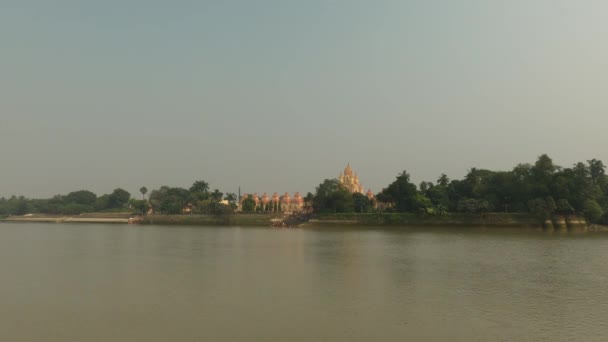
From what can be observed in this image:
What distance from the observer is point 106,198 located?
97.2 m

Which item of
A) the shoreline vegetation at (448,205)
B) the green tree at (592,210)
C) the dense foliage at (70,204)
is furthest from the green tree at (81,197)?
the green tree at (592,210)

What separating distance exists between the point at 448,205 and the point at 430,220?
303cm

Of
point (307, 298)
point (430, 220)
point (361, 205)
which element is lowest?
point (307, 298)

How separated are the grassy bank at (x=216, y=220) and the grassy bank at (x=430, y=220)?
9.73 metres

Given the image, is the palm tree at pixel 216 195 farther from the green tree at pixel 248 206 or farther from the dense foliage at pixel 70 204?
the dense foliage at pixel 70 204

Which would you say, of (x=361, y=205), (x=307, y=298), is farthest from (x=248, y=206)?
(x=307, y=298)

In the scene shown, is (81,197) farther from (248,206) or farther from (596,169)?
(596,169)

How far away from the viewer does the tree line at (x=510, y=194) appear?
45.6 metres

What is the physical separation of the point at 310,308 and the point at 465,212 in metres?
43.7

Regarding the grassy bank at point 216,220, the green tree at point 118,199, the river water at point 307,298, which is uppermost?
the green tree at point 118,199

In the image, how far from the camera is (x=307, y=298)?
40.6ft

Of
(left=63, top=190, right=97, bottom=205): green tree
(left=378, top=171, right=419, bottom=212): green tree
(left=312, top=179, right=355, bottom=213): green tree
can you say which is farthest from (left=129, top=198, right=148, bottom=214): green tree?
(left=378, top=171, right=419, bottom=212): green tree

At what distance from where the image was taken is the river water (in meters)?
9.33

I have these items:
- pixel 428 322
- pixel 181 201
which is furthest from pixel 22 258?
pixel 181 201
